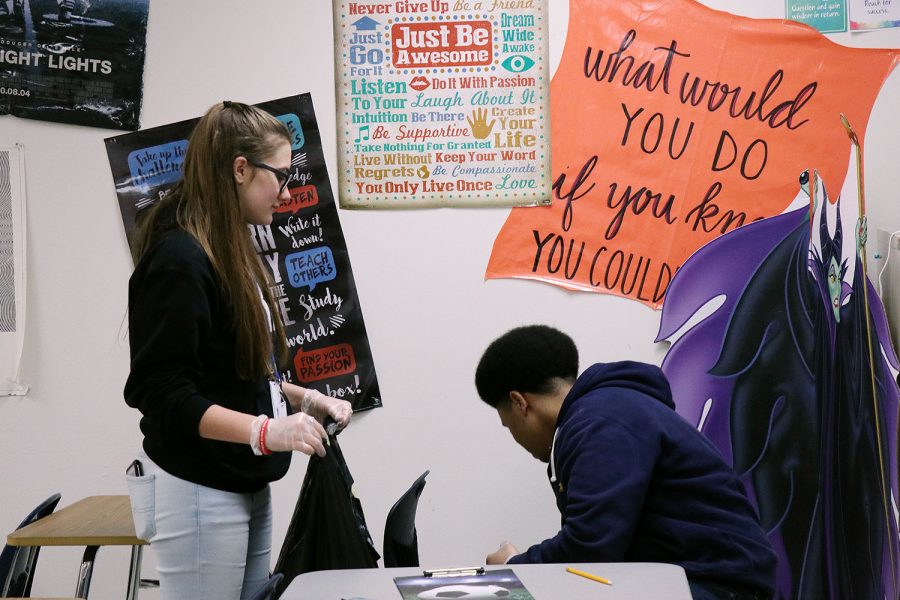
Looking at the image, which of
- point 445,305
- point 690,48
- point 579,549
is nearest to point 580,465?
A: point 579,549

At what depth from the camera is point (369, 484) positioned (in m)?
2.82

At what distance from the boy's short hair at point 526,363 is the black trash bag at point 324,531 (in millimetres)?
343

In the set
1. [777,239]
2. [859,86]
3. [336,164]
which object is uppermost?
[859,86]

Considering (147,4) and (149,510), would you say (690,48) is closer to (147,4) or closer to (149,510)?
(147,4)

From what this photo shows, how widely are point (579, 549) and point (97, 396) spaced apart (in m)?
1.90

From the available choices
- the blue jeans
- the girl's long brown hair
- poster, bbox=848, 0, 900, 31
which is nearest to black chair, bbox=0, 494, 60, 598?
the blue jeans

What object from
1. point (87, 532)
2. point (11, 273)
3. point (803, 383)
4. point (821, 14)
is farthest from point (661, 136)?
point (11, 273)

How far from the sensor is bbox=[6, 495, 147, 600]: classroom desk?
2.02 meters

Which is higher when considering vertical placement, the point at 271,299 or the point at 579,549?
the point at 271,299

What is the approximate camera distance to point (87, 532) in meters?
2.09

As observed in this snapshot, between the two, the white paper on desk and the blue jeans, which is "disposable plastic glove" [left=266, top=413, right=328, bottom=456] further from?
the white paper on desk

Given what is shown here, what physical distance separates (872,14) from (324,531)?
7.66 ft

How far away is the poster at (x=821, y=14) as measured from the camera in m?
2.78

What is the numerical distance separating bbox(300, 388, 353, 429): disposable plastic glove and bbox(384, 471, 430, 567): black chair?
0.21 m
